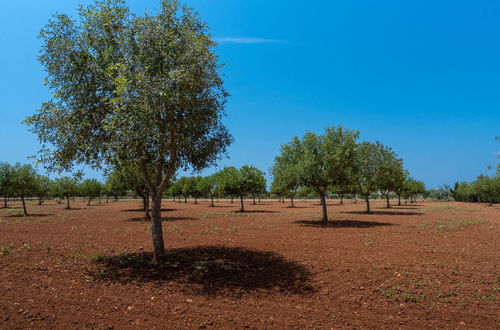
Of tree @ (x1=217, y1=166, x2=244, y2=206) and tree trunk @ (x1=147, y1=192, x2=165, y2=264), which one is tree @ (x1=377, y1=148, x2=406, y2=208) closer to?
tree @ (x1=217, y1=166, x2=244, y2=206)

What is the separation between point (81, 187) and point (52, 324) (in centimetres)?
8219

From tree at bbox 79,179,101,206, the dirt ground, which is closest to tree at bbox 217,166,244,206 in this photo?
the dirt ground

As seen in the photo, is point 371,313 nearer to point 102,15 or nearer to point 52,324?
point 52,324

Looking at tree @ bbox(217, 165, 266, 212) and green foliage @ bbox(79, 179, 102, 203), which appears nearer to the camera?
tree @ bbox(217, 165, 266, 212)

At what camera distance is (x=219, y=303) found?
29.6 feet

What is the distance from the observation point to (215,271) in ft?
39.9

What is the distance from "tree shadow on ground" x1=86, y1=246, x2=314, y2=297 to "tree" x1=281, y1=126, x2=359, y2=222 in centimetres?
1395

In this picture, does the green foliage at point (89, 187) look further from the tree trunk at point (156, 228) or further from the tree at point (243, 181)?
the tree trunk at point (156, 228)

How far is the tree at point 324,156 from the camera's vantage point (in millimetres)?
27562

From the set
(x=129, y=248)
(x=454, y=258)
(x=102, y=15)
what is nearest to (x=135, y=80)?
(x=102, y=15)

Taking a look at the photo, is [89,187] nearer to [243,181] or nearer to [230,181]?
[230,181]

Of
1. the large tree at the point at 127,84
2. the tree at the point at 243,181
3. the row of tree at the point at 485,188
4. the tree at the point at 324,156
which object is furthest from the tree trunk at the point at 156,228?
the row of tree at the point at 485,188

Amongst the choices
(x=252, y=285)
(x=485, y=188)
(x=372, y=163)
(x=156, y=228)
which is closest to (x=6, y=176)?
(x=156, y=228)

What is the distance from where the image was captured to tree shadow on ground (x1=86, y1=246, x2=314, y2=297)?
34.1 feet
